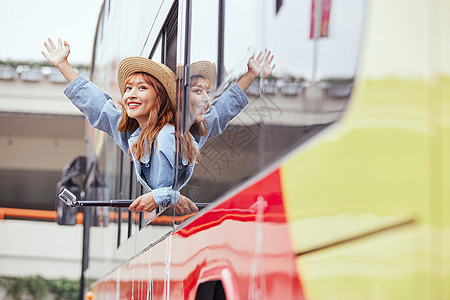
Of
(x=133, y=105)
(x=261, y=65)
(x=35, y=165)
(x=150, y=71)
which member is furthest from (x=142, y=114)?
(x=35, y=165)

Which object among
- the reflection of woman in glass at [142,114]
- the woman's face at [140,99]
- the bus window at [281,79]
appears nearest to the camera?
the bus window at [281,79]

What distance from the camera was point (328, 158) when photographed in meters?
1.23

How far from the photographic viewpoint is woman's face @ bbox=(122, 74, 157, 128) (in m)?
3.56

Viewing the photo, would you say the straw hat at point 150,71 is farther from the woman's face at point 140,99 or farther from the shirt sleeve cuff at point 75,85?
the shirt sleeve cuff at point 75,85

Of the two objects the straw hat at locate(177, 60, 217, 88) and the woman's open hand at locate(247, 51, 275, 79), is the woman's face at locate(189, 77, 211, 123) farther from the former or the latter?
the woman's open hand at locate(247, 51, 275, 79)

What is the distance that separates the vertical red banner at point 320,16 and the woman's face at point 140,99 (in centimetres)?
222

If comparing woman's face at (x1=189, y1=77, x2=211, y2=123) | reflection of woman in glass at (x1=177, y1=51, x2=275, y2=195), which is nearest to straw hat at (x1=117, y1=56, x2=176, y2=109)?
reflection of woman in glass at (x1=177, y1=51, x2=275, y2=195)

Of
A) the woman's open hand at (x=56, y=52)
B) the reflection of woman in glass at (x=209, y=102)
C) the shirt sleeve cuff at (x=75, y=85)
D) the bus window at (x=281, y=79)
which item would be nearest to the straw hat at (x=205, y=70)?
the reflection of woman in glass at (x=209, y=102)

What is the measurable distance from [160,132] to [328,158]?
7.26 ft

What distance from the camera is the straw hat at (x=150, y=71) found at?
11.1ft

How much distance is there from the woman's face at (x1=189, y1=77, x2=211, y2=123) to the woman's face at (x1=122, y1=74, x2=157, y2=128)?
890 mm

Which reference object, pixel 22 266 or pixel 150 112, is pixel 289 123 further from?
pixel 22 266

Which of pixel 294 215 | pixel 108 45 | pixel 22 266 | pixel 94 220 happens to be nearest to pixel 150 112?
pixel 294 215

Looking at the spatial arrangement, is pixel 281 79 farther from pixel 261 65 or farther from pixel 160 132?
pixel 160 132
